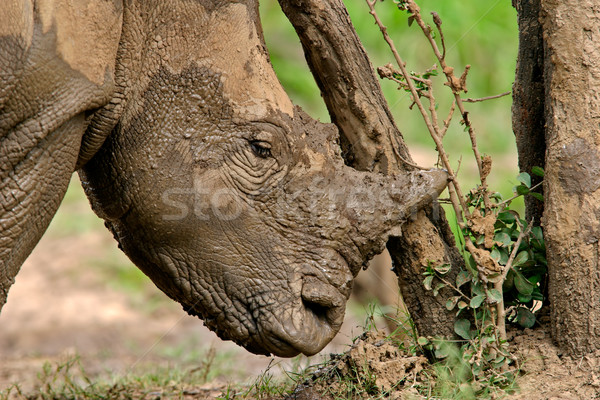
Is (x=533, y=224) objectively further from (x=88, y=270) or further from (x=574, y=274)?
(x=88, y=270)

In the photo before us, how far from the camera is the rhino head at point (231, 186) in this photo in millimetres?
3295

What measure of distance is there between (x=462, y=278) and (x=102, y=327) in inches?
196

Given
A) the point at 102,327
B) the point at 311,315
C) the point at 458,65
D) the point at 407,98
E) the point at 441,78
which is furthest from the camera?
the point at 458,65

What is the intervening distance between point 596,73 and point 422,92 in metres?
0.79

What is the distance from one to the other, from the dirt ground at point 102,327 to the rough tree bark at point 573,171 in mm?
241

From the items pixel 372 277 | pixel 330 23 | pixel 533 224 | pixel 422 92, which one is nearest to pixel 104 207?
pixel 330 23

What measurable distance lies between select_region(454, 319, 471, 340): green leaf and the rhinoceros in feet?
1.82

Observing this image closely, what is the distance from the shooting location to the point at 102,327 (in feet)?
25.3

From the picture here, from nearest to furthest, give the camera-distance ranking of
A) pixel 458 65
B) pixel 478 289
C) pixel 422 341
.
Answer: pixel 478 289 → pixel 422 341 → pixel 458 65

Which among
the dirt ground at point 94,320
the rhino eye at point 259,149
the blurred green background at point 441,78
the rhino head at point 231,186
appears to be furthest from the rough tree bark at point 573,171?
the blurred green background at point 441,78

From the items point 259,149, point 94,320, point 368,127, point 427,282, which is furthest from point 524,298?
point 94,320

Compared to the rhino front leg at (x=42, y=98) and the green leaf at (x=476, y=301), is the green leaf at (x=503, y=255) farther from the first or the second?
the rhino front leg at (x=42, y=98)

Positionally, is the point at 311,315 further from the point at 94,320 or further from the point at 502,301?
the point at 94,320

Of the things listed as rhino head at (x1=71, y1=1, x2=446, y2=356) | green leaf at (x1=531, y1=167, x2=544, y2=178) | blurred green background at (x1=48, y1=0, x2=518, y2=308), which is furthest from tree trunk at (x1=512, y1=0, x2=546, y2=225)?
blurred green background at (x1=48, y1=0, x2=518, y2=308)
